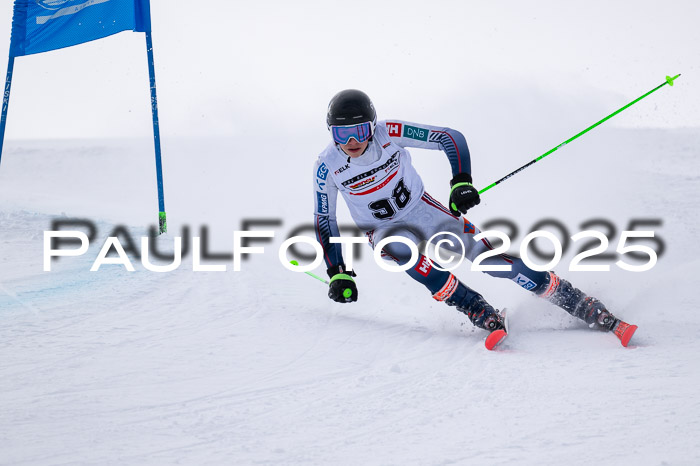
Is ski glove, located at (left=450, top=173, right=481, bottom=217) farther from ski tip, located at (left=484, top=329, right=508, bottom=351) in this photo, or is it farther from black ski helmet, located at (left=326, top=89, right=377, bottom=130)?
ski tip, located at (left=484, top=329, right=508, bottom=351)

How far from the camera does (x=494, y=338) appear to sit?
3707 mm

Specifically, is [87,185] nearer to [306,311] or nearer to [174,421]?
[306,311]

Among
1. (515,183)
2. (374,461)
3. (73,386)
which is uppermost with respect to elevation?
(515,183)

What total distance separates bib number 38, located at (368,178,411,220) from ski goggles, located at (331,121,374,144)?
444 mm

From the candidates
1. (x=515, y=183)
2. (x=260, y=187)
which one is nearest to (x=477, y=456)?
(x=515, y=183)

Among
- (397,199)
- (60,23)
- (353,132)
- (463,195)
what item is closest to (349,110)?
(353,132)

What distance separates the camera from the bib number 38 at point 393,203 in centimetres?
410

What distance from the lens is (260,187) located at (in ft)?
38.4

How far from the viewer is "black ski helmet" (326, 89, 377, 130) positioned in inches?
149

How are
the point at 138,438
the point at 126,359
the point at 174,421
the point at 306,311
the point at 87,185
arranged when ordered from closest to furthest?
the point at 138,438, the point at 174,421, the point at 126,359, the point at 306,311, the point at 87,185

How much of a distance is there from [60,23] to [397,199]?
13.5ft

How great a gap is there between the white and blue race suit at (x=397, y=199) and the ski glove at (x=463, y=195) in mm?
98

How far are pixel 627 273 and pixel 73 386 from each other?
14.0ft

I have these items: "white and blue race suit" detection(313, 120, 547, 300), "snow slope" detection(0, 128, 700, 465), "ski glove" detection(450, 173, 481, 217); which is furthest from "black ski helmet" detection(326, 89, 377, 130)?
"snow slope" detection(0, 128, 700, 465)
